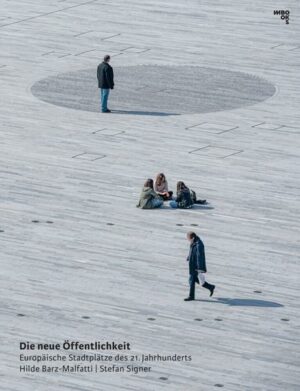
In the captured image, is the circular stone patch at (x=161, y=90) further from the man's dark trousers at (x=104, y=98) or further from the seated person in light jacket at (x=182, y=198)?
the seated person in light jacket at (x=182, y=198)

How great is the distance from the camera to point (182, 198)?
46812 millimetres

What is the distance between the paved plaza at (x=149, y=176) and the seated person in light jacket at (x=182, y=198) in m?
0.18

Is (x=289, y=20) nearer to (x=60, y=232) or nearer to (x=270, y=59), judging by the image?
(x=270, y=59)

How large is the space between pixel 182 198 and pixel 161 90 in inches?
559

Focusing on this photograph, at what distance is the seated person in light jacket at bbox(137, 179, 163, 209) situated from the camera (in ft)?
153

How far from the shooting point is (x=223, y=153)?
52.6 metres

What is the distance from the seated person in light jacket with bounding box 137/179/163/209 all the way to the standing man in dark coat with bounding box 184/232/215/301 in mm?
Result: 6741

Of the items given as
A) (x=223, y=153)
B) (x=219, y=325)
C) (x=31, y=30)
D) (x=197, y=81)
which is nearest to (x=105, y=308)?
(x=219, y=325)

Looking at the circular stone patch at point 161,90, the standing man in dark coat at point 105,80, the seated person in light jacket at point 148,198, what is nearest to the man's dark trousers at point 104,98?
the standing man in dark coat at point 105,80

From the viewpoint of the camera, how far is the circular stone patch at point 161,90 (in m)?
58.2

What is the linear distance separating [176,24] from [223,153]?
63.1 feet

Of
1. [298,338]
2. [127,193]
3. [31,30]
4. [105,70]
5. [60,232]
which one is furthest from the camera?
[31,30]

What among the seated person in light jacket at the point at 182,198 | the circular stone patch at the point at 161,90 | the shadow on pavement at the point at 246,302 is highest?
the seated person in light jacket at the point at 182,198

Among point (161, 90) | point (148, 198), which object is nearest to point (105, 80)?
point (161, 90)
